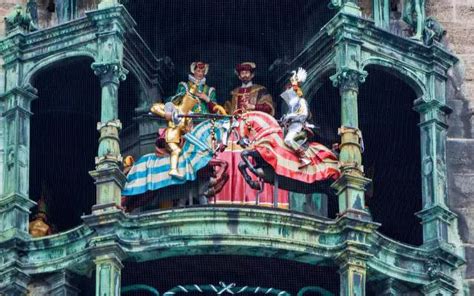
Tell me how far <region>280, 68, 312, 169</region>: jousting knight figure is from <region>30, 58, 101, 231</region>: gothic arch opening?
126 inches

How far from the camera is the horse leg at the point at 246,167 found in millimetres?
43594

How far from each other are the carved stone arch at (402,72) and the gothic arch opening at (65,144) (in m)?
4.38

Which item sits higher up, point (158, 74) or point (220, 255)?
point (158, 74)

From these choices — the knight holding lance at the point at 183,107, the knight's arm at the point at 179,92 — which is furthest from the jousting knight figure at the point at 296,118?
the knight's arm at the point at 179,92

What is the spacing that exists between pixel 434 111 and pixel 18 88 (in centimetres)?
642

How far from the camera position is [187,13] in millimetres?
46594

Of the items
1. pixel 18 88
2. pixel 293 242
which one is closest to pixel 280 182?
pixel 293 242

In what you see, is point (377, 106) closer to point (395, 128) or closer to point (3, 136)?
point (395, 128)

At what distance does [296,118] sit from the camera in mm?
44031

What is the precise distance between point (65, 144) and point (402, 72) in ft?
17.9

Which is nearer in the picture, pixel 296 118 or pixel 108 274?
pixel 108 274

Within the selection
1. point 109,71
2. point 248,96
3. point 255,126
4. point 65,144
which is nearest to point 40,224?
point 65,144

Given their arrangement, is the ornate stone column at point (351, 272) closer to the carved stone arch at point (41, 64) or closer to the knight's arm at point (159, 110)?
the knight's arm at point (159, 110)

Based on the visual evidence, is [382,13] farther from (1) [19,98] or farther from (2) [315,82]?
(1) [19,98]
